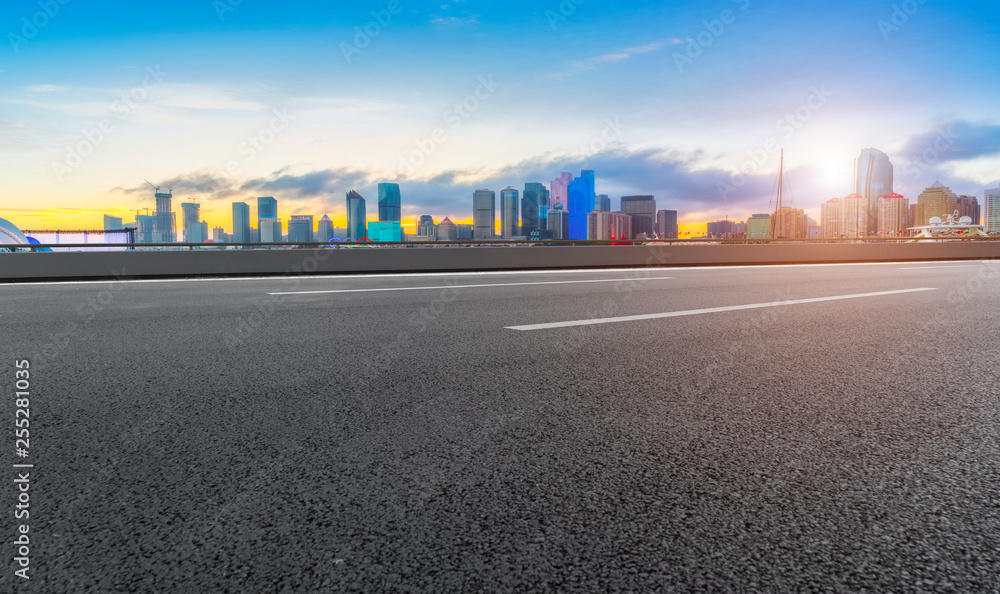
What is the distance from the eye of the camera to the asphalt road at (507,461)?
6.50 ft

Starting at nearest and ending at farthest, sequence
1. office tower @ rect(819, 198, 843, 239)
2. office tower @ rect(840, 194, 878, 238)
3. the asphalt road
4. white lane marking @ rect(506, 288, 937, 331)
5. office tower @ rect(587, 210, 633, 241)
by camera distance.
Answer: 1. the asphalt road
2. white lane marking @ rect(506, 288, 937, 331)
3. office tower @ rect(587, 210, 633, 241)
4. office tower @ rect(840, 194, 878, 238)
5. office tower @ rect(819, 198, 843, 239)

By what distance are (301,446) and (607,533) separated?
1.59m

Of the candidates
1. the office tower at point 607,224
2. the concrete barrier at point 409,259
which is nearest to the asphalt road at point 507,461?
the concrete barrier at point 409,259

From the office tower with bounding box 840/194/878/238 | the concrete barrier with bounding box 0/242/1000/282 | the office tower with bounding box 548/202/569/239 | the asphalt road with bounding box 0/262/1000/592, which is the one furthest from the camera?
the office tower with bounding box 840/194/878/238

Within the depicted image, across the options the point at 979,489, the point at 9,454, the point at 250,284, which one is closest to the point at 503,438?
the point at 979,489

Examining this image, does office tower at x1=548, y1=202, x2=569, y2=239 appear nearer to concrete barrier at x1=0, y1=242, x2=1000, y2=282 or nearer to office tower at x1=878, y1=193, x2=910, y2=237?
concrete barrier at x1=0, y1=242, x2=1000, y2=282

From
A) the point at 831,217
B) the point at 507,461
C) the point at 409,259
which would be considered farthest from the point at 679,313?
the point at 831,217

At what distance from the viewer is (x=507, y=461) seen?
2875 mm

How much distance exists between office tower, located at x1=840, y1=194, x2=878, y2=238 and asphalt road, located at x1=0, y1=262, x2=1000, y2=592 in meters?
41.8

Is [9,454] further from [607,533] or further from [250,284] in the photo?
[250,284]

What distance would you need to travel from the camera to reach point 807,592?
184 cm

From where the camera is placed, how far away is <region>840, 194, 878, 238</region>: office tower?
4319cm

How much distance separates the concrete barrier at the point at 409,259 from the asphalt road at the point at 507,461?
34.3 ft

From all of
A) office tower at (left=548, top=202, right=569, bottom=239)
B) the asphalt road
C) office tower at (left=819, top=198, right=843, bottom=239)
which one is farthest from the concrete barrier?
office tower at (left=819, top=198, right=843, bottom=239)
